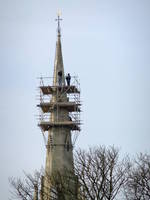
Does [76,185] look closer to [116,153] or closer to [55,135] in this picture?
[116,153]

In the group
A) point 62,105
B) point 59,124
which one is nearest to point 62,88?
point 62,105

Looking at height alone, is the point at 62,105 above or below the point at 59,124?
above

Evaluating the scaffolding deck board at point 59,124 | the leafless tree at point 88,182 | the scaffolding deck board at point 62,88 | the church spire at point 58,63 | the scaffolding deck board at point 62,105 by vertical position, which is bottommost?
the leafless tree at point 88,182

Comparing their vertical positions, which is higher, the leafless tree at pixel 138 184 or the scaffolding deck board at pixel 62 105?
the scaffolding deck board at pixel 62 105

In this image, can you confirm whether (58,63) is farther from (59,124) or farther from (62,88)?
(59,124)

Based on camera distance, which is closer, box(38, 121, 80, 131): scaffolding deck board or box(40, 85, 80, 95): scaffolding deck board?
box(38, 121, 80, 131): scaffolding deck board

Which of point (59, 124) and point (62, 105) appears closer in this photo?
point (59, 124)

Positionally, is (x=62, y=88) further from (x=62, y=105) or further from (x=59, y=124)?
(x=59, y=124)

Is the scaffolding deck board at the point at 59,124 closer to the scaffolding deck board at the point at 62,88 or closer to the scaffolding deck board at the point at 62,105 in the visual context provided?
the scaffolding deck board at the point at 62,105

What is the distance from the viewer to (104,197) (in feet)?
126

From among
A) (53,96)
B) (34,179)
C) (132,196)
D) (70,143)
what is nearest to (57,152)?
(70,143)

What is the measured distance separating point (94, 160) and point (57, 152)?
474 inches

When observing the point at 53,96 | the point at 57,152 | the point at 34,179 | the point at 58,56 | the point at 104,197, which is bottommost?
the point at 104,197

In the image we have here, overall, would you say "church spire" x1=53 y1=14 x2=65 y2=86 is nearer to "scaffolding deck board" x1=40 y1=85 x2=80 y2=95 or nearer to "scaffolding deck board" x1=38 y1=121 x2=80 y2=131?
"scaffolding deck board" x1=40 y1=85 x2=80 y2=95
